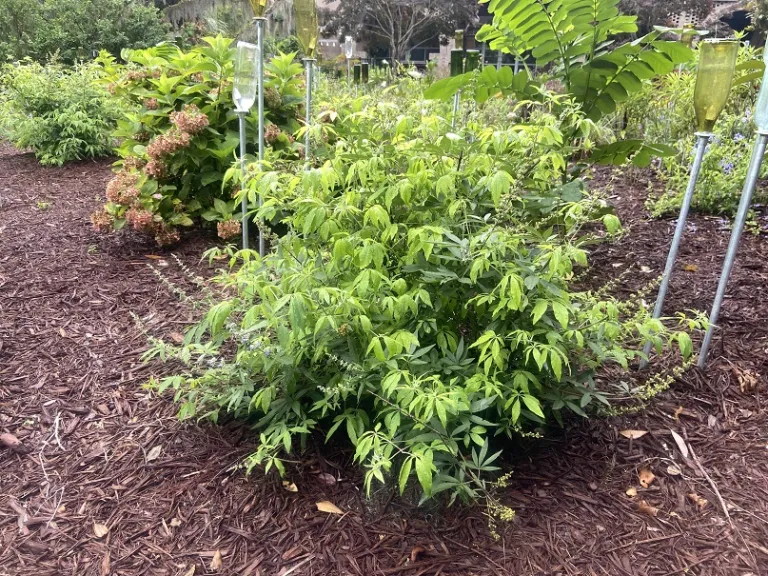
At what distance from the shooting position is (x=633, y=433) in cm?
249

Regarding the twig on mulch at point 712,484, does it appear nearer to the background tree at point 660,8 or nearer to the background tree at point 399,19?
the background tree at point 660,8

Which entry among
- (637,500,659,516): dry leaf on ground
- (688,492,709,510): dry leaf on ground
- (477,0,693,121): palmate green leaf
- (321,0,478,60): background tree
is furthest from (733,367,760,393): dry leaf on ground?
(321,0,478,60): background tree

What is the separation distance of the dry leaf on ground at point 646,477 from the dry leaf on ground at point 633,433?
0.17 metres

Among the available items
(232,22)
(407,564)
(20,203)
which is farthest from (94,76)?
(232,22)

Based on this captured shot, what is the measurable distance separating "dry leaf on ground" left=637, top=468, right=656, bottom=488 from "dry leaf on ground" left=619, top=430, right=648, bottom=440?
0.17 meters

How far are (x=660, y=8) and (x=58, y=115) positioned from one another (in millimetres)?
24383

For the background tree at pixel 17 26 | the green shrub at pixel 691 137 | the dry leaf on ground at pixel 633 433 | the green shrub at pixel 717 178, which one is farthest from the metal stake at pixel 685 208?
the background tree at pixel 17 26

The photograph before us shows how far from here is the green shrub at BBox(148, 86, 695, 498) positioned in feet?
6.12

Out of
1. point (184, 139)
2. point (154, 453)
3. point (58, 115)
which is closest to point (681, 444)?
point (154, 453)

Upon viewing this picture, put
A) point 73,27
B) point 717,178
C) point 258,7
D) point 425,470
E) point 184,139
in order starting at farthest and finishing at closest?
point 73,27
point 717,178
point 184,139
point 258,7
point 425,470

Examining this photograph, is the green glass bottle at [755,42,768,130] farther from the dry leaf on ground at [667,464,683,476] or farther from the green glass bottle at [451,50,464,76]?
the green glass bottle at [451,50,464,76]

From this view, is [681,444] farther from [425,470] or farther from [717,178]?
[717,178]

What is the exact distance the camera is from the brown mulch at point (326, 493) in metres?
1.99

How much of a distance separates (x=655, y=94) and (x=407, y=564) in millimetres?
6071
